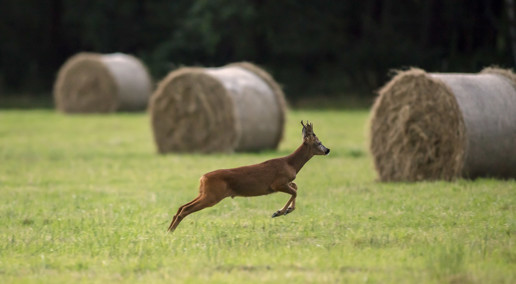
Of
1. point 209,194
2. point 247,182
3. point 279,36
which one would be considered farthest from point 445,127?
Answer: point 279,36

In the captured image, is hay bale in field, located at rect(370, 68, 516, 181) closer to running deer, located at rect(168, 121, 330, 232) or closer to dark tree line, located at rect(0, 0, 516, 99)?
running deer, located at rect(168, 121, 330, 232)

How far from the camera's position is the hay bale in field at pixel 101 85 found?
3294 cm

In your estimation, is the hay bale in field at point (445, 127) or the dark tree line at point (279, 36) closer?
the hay bale in field at point (445, 127)

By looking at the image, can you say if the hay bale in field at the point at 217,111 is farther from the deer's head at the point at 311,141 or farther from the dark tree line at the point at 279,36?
the dark tree line at the point at 279,36

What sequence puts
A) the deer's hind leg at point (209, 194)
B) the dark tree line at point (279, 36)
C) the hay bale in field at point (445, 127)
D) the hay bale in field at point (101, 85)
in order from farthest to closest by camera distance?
the dark tree line at point (279, 36), the hay bale in field at point (101, 85), the hay bale in field at point (445, 127), the deer's hind leg at point (209, 194)

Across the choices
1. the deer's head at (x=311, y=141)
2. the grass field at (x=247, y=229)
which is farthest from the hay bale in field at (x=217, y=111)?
the deer's head at (x=311, y=141)

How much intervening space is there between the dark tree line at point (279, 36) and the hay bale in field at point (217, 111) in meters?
15.2

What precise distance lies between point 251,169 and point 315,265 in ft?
5.99

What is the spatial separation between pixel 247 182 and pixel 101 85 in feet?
81.8

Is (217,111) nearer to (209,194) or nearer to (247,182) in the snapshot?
(247,182)

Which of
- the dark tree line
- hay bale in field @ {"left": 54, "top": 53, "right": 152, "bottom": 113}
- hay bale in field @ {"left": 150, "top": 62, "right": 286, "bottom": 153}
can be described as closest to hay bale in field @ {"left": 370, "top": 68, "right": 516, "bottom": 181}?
hay bale in field @ {"left": 150, "top": 62, "right": 286, "bottom": 153}

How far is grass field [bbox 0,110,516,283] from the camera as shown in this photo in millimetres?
7109

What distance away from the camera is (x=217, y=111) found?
62.3ft

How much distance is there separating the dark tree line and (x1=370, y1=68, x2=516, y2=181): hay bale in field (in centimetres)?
1926
